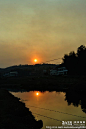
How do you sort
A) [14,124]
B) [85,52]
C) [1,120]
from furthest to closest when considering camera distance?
[85,52] → [1,120] → [14,124]

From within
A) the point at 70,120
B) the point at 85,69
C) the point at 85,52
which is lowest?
the point at 70,120

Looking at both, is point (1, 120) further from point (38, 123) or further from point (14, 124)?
point (38, 123)

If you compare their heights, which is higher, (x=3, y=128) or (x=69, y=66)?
(x=69, y=66)

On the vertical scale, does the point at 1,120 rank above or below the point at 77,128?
above

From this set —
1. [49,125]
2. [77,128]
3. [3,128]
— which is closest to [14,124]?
[3,128]

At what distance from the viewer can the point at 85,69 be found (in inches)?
3469

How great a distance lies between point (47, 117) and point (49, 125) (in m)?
3.18

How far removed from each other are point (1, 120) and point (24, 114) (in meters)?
4.43

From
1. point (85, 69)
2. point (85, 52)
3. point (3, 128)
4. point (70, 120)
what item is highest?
point (85, 52)

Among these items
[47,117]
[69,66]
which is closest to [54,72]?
[69,66]

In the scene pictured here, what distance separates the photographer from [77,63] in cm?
9325

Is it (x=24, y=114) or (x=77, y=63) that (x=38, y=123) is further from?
(x=77, y=63)

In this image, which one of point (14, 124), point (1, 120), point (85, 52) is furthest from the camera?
point (85, 52)

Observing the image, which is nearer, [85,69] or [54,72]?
[85,69]
